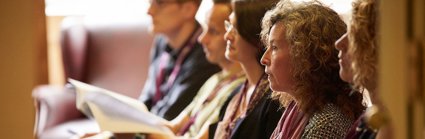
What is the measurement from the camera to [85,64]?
2.40 m

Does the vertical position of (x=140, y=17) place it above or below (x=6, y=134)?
below

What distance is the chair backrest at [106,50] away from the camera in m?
2.32

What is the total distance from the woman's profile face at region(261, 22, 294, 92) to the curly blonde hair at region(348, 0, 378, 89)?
197 millimetres

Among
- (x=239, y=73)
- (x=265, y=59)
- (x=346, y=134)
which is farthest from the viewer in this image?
(x=239, y=73)

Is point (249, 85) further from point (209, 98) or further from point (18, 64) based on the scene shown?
point (18, 64)

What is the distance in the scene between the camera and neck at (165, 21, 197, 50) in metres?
2.03

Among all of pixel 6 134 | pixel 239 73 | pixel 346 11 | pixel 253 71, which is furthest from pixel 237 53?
pixel 6 134

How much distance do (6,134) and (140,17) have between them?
1502mm

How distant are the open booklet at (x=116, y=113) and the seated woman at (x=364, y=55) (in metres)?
0.52

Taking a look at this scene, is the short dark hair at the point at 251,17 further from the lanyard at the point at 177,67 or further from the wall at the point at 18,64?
the lanyard at the point at 177,67

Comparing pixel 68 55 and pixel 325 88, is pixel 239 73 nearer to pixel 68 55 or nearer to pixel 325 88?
pixel 325 88

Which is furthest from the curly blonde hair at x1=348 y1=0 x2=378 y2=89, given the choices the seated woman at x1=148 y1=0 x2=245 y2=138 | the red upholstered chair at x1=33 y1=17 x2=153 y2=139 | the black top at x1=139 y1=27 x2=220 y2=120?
the red upholstered chair at x1=33 y1=17 x2=153 y2=139

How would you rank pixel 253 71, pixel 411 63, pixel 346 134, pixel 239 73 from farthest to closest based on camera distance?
1. pixel 239 73
2. pixel 253 71
3. pixel 346 134
4. pixel 411 63

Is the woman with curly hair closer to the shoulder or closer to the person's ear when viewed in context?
the shoulder
